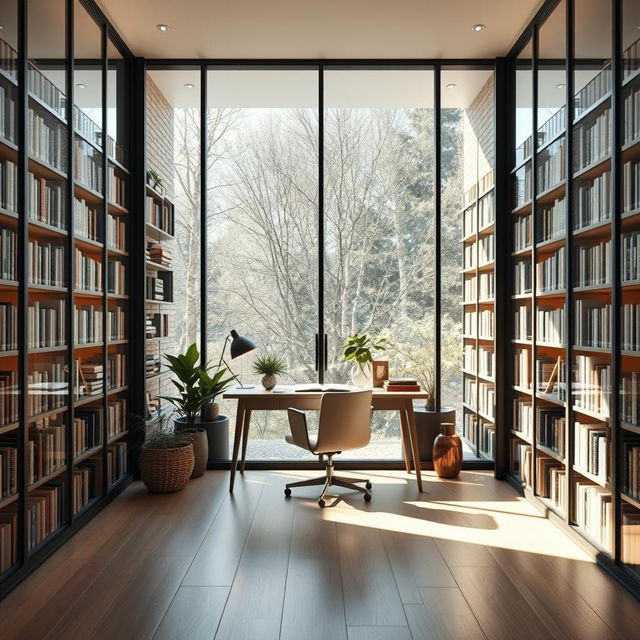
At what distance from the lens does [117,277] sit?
4.66m

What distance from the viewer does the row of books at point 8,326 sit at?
2852mm

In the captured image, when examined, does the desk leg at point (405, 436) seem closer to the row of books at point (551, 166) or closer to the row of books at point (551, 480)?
the row of books at point (551, 480)

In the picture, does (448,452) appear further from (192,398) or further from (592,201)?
(592,201)

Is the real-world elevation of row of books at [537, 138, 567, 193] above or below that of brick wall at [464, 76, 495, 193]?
below

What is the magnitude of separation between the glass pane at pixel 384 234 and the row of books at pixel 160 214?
1391 mm

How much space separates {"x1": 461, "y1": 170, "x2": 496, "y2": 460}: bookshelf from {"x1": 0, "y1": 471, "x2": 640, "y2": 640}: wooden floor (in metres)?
1.06

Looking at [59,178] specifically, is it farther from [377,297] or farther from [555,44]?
[555,44]

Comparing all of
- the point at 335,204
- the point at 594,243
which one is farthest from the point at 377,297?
the point at 594,243

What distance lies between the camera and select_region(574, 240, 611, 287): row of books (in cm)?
318

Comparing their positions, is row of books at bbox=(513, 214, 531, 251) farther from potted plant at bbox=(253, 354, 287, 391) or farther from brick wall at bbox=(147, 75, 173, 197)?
brick wall at bbox=(147, 75, 173, 197)

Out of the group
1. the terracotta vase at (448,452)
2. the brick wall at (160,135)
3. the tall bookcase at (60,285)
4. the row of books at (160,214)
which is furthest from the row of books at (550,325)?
the brick wall at (160,135)

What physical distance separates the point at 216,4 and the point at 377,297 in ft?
8.50

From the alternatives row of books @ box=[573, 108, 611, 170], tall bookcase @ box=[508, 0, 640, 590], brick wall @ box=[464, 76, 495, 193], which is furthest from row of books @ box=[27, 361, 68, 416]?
brick wall @ box=[464, 76, 495, 193]

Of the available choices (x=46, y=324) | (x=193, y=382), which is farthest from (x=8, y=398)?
(x=193, y=382)
